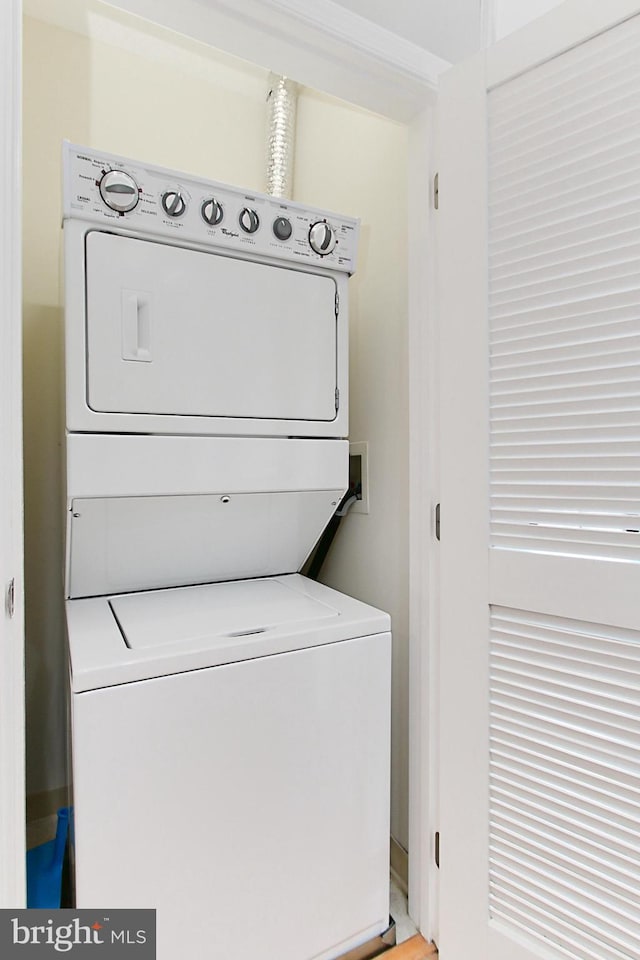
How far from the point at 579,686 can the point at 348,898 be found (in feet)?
2.71

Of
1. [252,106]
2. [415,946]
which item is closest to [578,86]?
[252,106]

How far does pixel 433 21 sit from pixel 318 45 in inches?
14.4

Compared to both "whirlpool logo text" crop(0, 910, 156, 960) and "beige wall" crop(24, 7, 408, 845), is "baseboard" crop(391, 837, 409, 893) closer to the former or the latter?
"beige wall" crop(24, 7, 408, 845)

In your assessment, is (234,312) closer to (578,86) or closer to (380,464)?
(380,464)

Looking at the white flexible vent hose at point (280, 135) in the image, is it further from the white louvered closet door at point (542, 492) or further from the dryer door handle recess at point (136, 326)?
the dryer door handle recess at point (136, 326)

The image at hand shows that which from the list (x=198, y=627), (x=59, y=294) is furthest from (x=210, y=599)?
(x=59, y=294)

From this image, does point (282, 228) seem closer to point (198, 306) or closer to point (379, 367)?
point (198, 306)

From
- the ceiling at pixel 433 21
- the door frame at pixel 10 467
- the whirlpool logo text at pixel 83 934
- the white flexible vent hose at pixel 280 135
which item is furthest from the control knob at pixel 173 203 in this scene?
the whirlpool logo text at pixel 83 934

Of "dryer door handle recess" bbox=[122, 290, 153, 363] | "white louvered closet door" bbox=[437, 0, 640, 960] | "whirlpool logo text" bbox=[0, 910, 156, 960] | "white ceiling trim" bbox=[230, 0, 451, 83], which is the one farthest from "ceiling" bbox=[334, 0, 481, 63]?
"whirlpool logo text" bbox=[0, 910, 156, 960]

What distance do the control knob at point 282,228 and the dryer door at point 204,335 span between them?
0.08 m

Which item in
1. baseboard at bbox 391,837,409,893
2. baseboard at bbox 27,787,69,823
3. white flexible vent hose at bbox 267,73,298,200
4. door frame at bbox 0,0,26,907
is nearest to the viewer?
door frame at bbox 0,0,26,907

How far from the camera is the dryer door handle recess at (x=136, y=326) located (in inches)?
50.4

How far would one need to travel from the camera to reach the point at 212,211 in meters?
1.37

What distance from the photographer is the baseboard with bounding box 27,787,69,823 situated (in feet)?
6.19
